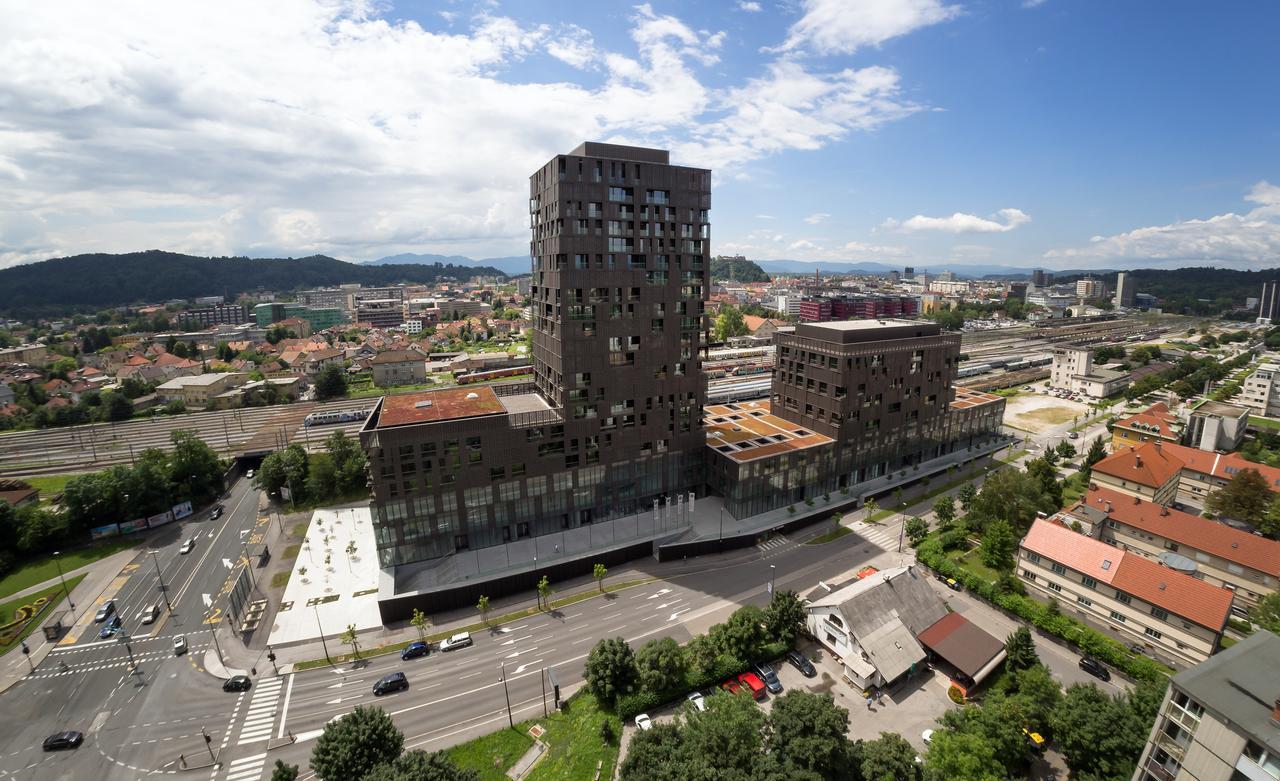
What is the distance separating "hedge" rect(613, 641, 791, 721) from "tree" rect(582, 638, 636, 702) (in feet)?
3.51

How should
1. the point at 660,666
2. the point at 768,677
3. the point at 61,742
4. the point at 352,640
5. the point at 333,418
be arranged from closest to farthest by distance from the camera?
the point at 61,742, the point at 660,666, the point at 768,677, the point at 352,640, the point at 333,418

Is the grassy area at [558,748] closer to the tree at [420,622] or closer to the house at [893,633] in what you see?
the tree at [420,622]

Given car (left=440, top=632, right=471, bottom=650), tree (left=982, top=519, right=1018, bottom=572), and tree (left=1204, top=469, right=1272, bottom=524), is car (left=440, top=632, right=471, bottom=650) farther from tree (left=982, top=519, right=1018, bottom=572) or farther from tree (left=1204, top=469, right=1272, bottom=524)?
tree (left=1204, top=469, right=1272, bottom=524)

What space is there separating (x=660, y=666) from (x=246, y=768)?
1401 inches

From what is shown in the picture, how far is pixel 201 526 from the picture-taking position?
278ft

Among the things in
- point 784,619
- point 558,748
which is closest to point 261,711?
point 558,748

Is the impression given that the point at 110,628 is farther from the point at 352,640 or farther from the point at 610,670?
the point at 610,670

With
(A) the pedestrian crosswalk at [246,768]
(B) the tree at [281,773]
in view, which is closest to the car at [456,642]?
(A) the pedestrian crosswalk at [246,768]

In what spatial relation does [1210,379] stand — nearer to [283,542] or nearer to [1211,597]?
[1211,597]

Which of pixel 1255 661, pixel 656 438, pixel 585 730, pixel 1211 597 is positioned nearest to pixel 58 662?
pixel 585 730

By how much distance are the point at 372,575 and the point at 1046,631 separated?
8078 cm

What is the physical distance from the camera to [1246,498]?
69.8 m

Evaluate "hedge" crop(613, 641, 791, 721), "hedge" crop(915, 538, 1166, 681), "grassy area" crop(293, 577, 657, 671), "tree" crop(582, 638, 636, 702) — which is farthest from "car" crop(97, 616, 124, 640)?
"hedge" crop(915, 538, 1166, 681)

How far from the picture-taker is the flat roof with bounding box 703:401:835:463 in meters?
80.8
